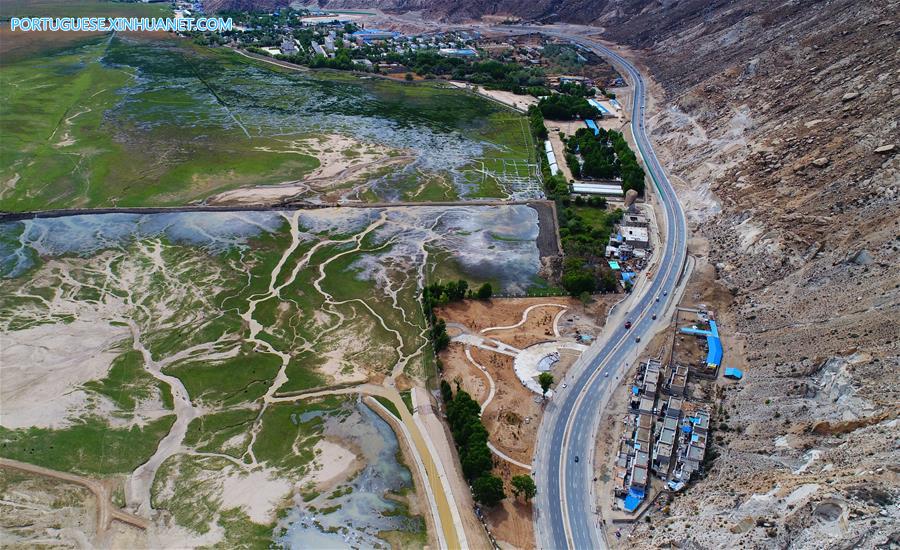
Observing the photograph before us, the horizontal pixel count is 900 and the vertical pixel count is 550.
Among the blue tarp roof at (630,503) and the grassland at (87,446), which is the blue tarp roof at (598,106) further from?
the grassland at (87,446)

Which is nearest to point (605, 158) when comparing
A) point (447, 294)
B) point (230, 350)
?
point (447, 294)

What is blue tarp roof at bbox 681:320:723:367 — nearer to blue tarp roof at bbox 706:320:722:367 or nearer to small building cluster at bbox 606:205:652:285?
blue tarp roof at bbox 706:320:722:367

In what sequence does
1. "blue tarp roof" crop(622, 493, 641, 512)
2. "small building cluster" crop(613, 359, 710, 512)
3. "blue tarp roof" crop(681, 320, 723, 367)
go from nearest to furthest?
"blue tarp roof" crop(622, 493, 641, 512) < "small building cluster" crop(613, 359, 710, 512) < "blue tarp roof" crop(681, 320, 723, 367)

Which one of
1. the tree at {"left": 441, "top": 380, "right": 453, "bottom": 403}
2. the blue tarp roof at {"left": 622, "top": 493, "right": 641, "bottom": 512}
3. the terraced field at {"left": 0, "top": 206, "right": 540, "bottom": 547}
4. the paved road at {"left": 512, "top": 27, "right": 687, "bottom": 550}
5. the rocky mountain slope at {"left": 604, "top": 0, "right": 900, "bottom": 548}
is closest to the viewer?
the rocky mountain slope at {"left": 604, "top": 0, "right": 900, "bottom": 548}

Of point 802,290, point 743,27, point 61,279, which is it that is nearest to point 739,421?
point 802,290

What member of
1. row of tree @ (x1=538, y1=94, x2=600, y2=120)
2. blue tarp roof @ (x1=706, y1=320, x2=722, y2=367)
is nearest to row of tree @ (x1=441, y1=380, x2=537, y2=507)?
blue tarp roof @ (x1=706, y1=320, x2=722, y2=367)

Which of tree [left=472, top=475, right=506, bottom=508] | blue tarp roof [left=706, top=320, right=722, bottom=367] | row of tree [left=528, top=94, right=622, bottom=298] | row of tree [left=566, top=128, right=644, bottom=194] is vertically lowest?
tree [left=472, top=475, right=506, bottom=508]

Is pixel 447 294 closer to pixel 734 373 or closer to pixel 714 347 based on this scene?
pixel 714 347

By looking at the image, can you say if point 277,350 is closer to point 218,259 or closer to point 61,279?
point 218,259
